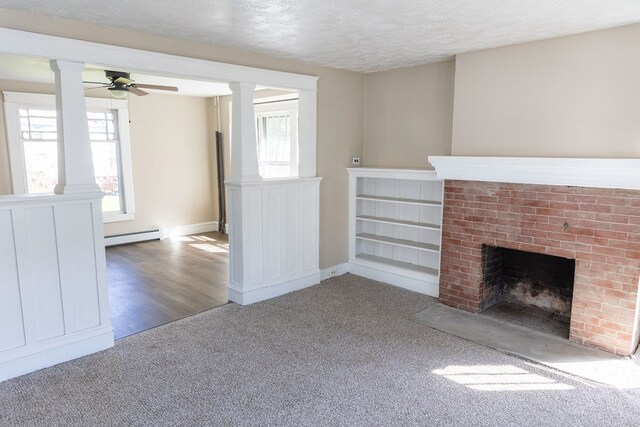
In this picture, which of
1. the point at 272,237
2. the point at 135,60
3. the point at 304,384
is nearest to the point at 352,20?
the point at 135,60

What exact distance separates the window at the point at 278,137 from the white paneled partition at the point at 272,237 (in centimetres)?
160

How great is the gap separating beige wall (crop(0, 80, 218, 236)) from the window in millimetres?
1361

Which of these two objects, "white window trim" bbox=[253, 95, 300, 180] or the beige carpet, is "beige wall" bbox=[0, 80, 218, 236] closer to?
"white window trim" bbox=[253, 95, 300, 180]

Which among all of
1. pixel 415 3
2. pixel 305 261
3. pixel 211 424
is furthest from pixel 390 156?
pixel 211 424

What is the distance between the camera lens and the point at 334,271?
16.5 feet

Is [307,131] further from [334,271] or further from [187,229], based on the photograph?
[187,229]

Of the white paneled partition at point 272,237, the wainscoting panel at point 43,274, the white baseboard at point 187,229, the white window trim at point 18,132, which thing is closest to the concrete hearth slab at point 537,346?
the white paneled partition at point 272,237

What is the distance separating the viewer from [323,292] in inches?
176

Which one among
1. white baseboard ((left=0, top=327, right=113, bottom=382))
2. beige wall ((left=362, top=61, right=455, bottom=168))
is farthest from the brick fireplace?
white baseboard ((left=0, top=327, right=113, bottom=382))

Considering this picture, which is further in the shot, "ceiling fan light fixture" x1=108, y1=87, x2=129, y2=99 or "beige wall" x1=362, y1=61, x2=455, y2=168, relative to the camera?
"ceiling fan light fixture" x1=108, y1=87, x2=129, y2=99

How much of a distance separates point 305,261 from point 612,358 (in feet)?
9.45

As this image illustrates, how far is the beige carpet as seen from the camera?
2406 millimetres

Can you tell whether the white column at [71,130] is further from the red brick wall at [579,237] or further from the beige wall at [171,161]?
the beige wall at [171,161]

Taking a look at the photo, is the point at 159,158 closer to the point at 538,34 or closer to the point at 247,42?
the point at 247,42
